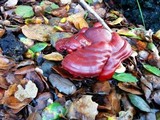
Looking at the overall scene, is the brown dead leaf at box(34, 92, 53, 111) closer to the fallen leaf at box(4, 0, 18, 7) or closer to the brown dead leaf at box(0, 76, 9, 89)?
the brown dead leaf at box(0, 76, 9, 89)

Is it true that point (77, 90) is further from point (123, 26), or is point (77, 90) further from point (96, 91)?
point (123, 26)

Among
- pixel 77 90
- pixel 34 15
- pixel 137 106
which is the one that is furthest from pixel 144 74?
pixel 34 15

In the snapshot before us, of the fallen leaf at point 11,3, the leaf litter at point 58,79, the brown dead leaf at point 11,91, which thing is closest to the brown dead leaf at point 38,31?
the leaf litter at point 58,79

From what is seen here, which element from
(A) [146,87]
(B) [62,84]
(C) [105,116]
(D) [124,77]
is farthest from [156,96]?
(B) [62,84]

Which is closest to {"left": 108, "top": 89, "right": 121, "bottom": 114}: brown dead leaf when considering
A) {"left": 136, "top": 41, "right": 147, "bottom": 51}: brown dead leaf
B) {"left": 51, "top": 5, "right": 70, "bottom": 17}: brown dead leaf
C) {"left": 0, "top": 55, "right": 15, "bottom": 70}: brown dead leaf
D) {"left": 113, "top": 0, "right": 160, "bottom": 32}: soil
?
{"left": 136, "top": 41, "right": 147, "bottom": 51}: brown dead leaf

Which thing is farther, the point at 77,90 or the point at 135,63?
the point at 135,63

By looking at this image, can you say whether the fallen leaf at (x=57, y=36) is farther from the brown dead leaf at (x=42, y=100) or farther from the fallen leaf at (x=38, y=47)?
the brown dead leaf at (x=42, y=100)
